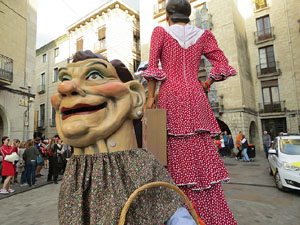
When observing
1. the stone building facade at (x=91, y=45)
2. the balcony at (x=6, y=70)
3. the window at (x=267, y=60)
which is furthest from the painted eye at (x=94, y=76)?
the window at (x=267, y=60)

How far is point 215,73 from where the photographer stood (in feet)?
5.13

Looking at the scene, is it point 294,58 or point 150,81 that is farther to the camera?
point 294,58

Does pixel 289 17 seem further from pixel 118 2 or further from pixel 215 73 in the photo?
pixel 215 73

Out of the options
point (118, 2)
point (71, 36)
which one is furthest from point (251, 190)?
point (71, 36)

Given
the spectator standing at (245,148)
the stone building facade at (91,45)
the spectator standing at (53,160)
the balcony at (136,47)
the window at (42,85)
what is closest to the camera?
the spectator standing at (53,160)

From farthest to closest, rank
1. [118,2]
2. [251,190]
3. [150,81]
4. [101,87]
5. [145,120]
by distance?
[118,2], [251,190], [150,81], [145,120], [101,87]

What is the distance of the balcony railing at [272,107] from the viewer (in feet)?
47.9

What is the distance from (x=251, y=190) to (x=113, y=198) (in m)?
4.73

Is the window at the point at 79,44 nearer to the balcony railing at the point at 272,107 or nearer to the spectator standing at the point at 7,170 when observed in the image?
the spectator standing at the point at 7,170

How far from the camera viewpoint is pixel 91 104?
1.01 m

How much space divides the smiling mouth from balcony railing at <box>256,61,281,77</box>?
54.6 ft

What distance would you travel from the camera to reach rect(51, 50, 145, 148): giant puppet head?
99 cm

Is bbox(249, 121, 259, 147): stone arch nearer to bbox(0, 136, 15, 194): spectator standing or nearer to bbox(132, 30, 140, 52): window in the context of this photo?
bbox(132, 30, 140, 52): window

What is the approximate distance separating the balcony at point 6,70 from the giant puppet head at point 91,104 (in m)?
9.62
